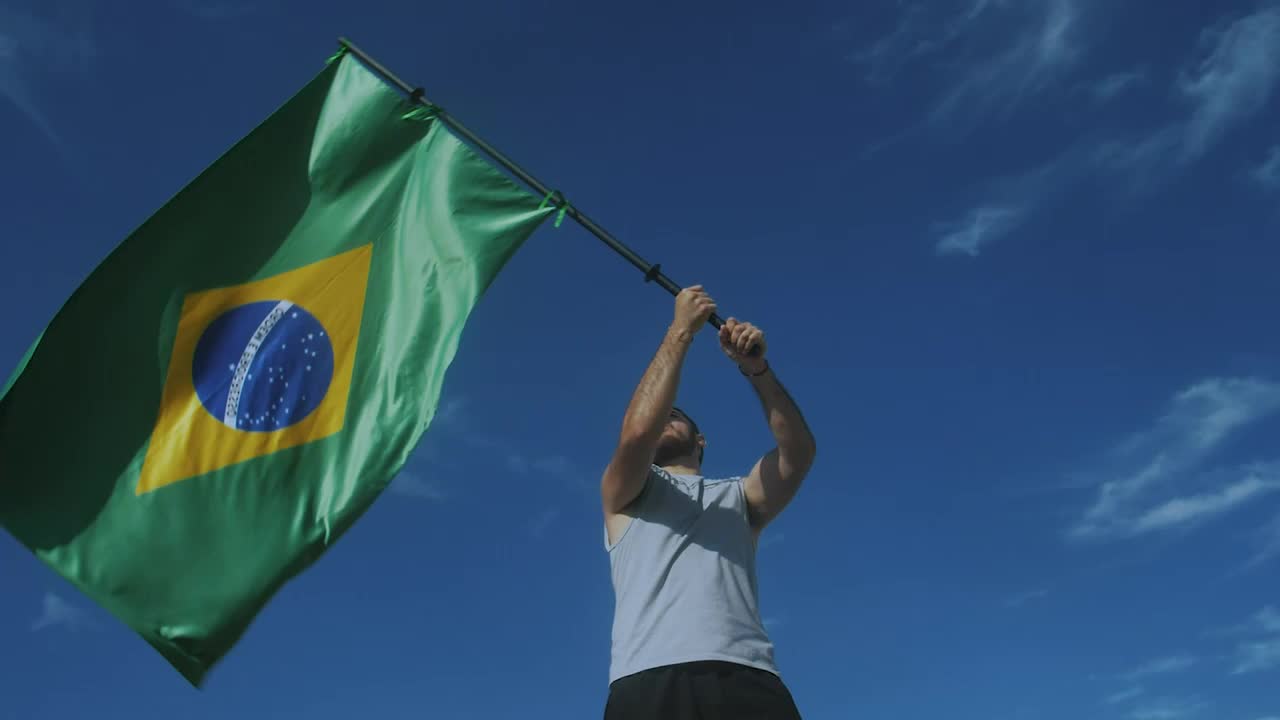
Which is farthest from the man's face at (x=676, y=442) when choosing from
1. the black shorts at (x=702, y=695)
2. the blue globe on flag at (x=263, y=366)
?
the blue globe on flag at (x=263, y=366)

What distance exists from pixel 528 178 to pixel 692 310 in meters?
1.82

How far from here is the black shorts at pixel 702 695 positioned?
4.73m

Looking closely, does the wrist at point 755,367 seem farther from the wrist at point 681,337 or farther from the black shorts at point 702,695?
the black shorts at point 702,695

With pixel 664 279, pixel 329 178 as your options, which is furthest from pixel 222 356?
pixel 664 279

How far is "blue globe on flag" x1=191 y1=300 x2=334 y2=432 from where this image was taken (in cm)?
665

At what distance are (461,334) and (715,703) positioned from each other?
2.99 metres

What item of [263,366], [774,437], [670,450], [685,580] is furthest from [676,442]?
[263,366]

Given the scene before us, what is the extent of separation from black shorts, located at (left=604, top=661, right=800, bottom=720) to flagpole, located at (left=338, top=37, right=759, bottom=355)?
2.50m

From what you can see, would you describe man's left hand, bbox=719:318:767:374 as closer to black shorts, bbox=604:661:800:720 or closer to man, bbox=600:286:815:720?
man, bbox=600:286:815:720

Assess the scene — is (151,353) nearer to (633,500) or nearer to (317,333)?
(317,333)

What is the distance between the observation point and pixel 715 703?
473 centimetres


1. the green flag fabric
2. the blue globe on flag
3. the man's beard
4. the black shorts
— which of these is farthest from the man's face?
the blue globe on flag

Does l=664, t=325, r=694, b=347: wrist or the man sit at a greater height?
l=664, t=325, r=694, b=347: wrist

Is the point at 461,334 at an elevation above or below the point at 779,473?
above
